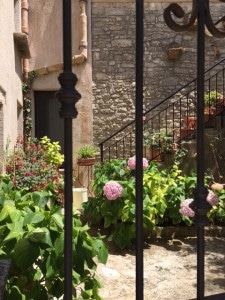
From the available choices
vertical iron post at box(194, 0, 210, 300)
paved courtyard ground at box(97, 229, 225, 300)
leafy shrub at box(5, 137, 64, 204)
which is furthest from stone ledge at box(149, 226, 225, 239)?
vertical iron post at box(194, 0, 210, 300)

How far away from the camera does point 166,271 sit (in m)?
4.03

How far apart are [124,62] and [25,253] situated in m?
7.72

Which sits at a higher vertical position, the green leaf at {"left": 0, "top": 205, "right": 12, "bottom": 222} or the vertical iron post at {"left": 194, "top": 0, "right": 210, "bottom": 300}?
the vertical iron post at {"left": 194, "top": 0, "right": 210, "bottom": 300}

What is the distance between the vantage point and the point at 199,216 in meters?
1.03

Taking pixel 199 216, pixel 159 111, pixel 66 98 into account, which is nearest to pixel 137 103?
pixel 66 98

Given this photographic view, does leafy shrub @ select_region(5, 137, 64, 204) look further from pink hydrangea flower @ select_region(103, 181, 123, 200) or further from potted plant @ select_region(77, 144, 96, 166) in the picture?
potted plant @ select_region(77, 144, 96, 166)

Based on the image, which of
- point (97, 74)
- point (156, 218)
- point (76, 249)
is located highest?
point (97, 74)

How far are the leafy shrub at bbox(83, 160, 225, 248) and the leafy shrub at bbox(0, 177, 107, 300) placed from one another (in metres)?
2.70

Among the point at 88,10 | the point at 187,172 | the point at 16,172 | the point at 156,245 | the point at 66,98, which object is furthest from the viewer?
the point at 88,10

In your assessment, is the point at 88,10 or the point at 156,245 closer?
the point at 156,245

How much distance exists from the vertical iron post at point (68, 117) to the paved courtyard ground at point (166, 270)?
2.27 m

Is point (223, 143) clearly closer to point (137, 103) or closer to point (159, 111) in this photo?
point (159, 111)

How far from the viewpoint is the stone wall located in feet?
28.8

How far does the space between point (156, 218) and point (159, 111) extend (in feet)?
13.9
